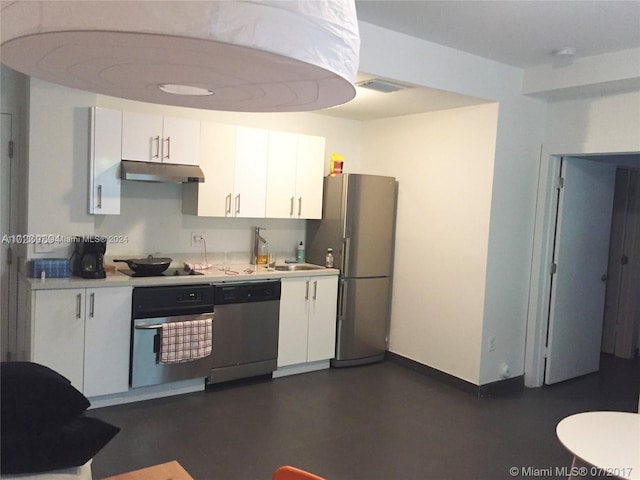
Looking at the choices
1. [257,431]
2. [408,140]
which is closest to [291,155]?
[408,140]

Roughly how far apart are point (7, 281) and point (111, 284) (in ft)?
3.13

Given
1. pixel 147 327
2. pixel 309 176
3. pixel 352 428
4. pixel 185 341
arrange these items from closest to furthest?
pixel 352 428, pixel 147 327, pixel 185 341, pixel 309 176

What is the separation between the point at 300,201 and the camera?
4.79 metres

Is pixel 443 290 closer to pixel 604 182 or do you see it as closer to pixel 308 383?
pixel 308 383

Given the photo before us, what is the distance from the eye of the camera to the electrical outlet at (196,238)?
454 centimetres

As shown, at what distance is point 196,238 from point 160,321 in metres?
1.02

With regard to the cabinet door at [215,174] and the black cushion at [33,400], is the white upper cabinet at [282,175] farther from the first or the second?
the black cushion at [33,400]

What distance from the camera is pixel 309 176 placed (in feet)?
15.8

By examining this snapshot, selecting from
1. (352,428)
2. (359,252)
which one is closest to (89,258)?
(352,428)

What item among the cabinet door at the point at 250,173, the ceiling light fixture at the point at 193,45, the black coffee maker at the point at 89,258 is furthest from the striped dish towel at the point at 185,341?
the ceiling light fixture at the point at 193,45

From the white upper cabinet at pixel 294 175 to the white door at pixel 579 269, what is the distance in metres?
2.21

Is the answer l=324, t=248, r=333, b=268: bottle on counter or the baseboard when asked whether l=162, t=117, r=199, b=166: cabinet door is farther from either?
the baseboard

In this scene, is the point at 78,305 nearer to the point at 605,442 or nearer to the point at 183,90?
the point at 183,90

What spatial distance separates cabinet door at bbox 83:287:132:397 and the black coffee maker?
0.53ft
